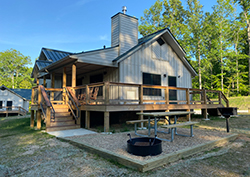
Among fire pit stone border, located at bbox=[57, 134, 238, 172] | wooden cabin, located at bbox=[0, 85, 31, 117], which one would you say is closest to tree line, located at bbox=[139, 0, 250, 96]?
wooden cabin, located at bbox=[0, 85, 31, 117]

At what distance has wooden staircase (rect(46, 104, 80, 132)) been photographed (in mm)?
7420

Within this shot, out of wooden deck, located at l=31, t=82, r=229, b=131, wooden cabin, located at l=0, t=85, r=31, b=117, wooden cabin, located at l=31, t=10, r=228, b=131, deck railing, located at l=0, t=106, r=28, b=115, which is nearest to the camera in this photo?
wooden deck, located at l=31, t=82, r=229, b=131

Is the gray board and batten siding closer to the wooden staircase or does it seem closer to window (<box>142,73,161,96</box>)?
window (<box>142,73,161,96</box>)

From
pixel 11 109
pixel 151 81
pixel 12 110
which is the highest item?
pixel 151 81

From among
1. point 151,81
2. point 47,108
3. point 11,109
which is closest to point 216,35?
point 151,81

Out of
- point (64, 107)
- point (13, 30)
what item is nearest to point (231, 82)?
point (64, 107)

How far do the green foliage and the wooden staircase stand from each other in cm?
4698

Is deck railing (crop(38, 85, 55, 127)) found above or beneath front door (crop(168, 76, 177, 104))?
beneath

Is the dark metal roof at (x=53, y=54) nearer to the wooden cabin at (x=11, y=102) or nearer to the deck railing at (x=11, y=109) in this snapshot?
the wooden cabin at (x=11, y=102)

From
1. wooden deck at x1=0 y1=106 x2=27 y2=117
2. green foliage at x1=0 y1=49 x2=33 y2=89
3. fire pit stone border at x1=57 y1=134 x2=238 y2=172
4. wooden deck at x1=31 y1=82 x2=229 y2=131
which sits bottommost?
wooden deck at x1=0 y1=106 x2=27 y2=117

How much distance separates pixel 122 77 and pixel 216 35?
1076 inches

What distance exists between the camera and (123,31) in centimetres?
1145

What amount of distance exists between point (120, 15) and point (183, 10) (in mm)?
26605

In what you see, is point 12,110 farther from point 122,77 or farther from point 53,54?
point 122,77
